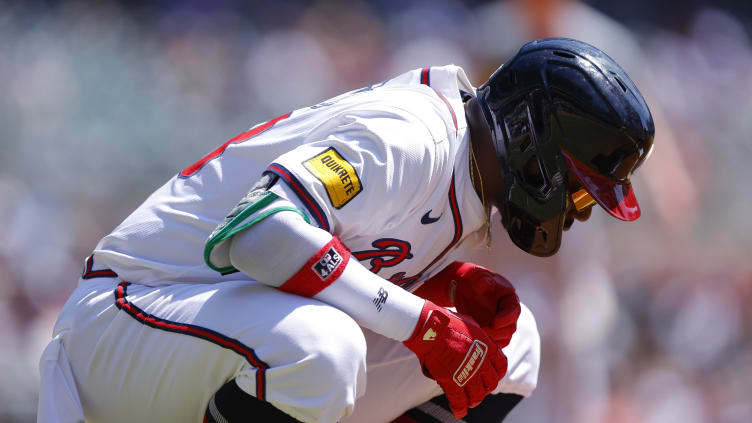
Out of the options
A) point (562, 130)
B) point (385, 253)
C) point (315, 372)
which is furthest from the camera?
point (562, 130)

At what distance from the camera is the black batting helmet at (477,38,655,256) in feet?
6.22

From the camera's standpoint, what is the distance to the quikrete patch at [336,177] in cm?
156

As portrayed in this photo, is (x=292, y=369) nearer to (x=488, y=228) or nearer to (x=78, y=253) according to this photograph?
(x=488, y=228)

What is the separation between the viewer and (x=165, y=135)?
322 centimetres

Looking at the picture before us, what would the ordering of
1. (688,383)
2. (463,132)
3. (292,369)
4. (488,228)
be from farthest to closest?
1. (688,383)
2. (488,228)
3. (463,132)
4. (292,369)

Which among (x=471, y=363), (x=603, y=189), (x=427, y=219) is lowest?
(x=471, y=363)

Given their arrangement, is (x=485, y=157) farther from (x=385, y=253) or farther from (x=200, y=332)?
(x=200, y=332)

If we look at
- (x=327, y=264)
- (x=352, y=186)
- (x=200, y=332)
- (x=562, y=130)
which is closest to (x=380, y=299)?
(x=327, y=264)

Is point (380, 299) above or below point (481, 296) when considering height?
above

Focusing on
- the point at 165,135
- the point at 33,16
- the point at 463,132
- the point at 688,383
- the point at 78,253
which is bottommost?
the point at 688,383

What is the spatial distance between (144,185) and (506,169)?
1773 mm

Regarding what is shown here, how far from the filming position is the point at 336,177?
157 centimetres

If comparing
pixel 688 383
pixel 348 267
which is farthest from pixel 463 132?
pixel 688 383

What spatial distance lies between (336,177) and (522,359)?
954 mm
